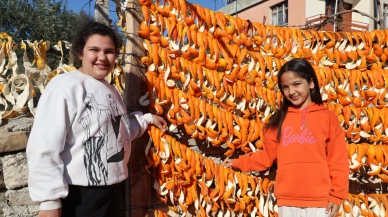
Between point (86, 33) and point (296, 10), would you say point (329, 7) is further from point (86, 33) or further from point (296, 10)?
point (86, 33)

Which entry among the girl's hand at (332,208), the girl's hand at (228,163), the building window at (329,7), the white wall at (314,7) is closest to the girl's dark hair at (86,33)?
the girl's hand at (228,163)

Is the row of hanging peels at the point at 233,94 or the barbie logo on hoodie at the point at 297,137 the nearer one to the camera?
the barbie logo on hoodie at the point at 297,137

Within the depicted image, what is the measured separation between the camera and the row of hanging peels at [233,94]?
6.35ft

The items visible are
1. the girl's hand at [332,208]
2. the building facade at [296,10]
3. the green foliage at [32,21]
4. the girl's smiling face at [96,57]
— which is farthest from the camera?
the building facade at [296,10]

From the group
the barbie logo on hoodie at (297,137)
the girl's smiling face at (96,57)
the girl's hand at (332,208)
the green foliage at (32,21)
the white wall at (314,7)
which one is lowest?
the girl's hand at (332,208)

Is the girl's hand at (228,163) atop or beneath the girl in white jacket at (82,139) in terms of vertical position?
beneath

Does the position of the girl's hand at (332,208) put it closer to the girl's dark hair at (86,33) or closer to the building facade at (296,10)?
the girl's dark hair at (86,33)

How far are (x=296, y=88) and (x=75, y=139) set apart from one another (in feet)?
3.73

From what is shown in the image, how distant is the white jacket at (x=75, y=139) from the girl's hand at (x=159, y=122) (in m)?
0.29

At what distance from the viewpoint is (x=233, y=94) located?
6.76ft

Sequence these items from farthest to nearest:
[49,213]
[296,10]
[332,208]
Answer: [296,10] < [332,208] < [49,213]

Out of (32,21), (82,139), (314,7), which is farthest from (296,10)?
(82,139)

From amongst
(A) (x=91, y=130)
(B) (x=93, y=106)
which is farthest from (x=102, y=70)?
(A) (x=91, y=130)

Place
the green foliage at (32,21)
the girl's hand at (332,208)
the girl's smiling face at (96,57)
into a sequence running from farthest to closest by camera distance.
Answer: the green foliage at (32,21)
the girl's hand at (332,208)
the girl's smiling face at (96,57)
